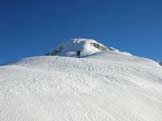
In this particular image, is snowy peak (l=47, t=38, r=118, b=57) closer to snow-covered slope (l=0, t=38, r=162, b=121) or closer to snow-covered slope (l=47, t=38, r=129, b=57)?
snow-covered slope (l=47, t=38, r=129, b=57)

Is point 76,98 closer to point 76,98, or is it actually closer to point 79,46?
point 76,98

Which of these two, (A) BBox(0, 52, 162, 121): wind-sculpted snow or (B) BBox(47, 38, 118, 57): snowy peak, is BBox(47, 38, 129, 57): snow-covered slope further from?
(A) BBox(0, 52, 162, 121): wind-sculpted snow

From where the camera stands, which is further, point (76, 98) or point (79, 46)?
point (79, 46)

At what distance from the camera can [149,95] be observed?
1419 centimetres

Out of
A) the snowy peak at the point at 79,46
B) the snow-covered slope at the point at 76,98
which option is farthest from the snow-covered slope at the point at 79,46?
the snow-covered slope at the point at 76,98

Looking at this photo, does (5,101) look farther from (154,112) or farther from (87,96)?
(154,112)

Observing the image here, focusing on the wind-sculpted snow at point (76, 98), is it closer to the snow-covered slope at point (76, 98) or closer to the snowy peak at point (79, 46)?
the snow-covered slope at point (76, 98)

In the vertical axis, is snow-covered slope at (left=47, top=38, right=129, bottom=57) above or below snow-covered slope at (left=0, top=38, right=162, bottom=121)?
above

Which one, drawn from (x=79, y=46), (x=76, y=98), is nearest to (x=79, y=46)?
(x=79, y=46)

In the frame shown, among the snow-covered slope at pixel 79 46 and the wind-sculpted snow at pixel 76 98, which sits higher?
the snow-covered slope at pixel 79 46

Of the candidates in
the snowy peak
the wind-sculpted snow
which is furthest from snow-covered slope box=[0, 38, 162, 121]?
the snowy peak

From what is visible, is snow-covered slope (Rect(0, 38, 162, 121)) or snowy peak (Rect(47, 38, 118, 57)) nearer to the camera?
snow-covered slope (Rect(0, 38, 162, 121))

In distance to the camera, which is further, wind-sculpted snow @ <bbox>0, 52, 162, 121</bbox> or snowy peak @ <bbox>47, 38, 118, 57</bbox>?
snowy peak @ <bbox>47, 38, 118, 57</bbox>

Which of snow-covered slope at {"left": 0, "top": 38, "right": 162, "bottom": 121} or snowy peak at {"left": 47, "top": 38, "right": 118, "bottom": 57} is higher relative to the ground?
snowy peak at {"left": 47, "top": 38, "right": 118, "bottom": 57}
